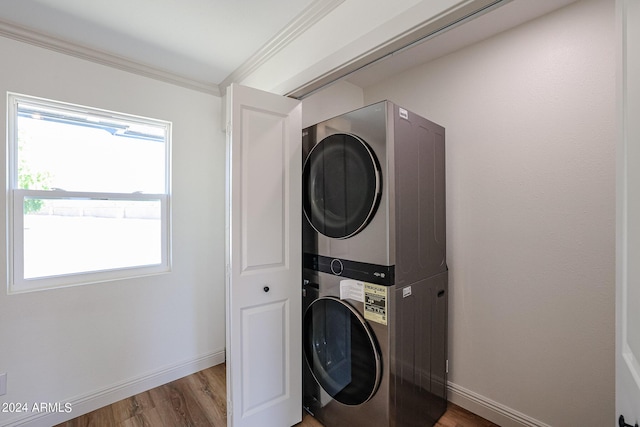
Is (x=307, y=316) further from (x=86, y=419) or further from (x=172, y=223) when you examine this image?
(x=86, y=419)

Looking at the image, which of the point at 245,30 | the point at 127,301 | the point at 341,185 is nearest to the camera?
the point at 341,185

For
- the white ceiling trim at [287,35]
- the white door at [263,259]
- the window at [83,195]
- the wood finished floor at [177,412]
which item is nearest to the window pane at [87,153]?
the window at [83,195]

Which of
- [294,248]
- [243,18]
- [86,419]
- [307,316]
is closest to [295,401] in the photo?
[307,316]

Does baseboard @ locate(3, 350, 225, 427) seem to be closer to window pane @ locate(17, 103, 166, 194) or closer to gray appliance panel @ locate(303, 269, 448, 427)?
gray appliance panel @ locate(303, 269, 448, 427)

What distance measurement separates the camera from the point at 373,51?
127 centimetres

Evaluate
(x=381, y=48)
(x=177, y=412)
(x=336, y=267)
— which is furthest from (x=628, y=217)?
(x=177, y=412)

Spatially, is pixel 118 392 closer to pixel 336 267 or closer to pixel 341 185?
pixel 336 267

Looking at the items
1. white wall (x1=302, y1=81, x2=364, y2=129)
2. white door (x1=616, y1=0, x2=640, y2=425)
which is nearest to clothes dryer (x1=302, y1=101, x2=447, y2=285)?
white wall (x1=302, y1=81, x2=364, y2=129)

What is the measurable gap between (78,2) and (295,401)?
2.51 metres

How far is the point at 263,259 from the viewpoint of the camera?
5.32 feet

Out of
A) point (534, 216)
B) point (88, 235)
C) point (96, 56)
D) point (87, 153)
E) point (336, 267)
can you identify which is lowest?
point (336, 267)

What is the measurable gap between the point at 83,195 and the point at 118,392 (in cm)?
140

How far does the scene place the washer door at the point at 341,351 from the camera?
1.47 m

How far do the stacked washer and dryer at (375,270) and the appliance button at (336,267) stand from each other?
1cm
